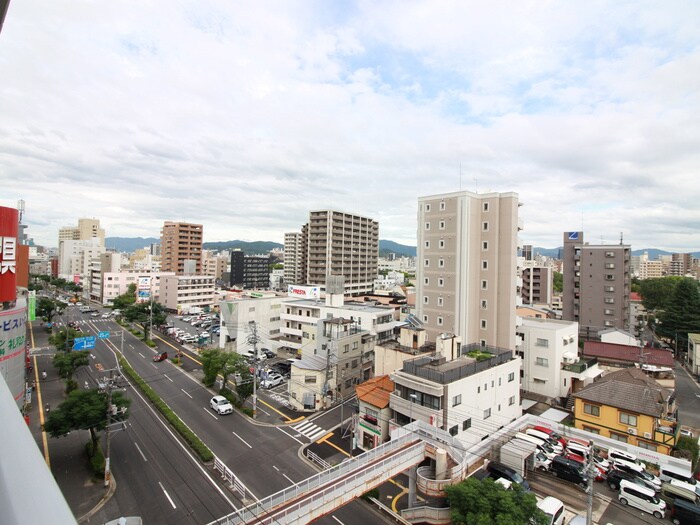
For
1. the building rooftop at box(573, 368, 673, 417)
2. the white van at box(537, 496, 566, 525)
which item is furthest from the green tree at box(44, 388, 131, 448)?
the building rooftop at box(573, 368, 673, 417)

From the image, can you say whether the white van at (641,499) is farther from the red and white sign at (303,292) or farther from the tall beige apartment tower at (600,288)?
the red and white sign at (303,292)

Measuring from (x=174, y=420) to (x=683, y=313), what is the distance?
55551 millimetres

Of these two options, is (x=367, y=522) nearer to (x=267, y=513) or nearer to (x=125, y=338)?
(x=267, y=513)

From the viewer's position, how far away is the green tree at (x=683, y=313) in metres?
43.8

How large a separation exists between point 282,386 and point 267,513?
786 inches

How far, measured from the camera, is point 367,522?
16.0m

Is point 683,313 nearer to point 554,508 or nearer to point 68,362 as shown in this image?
point 554,508

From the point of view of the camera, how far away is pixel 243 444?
21.8 metres

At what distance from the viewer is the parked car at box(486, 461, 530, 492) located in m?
18.1

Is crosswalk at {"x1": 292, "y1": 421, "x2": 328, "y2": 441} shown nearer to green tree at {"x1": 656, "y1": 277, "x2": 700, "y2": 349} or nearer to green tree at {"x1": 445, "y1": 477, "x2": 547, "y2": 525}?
green tree at {"x1": 445, "y1": 477, "x2": 547, "y2": 525}

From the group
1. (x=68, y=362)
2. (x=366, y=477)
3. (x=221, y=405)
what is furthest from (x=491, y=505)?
(x=68, y=362)

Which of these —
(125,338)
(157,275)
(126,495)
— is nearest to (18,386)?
(126,495)

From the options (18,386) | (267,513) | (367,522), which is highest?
(18,386)

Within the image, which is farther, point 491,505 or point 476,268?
point 476,268
